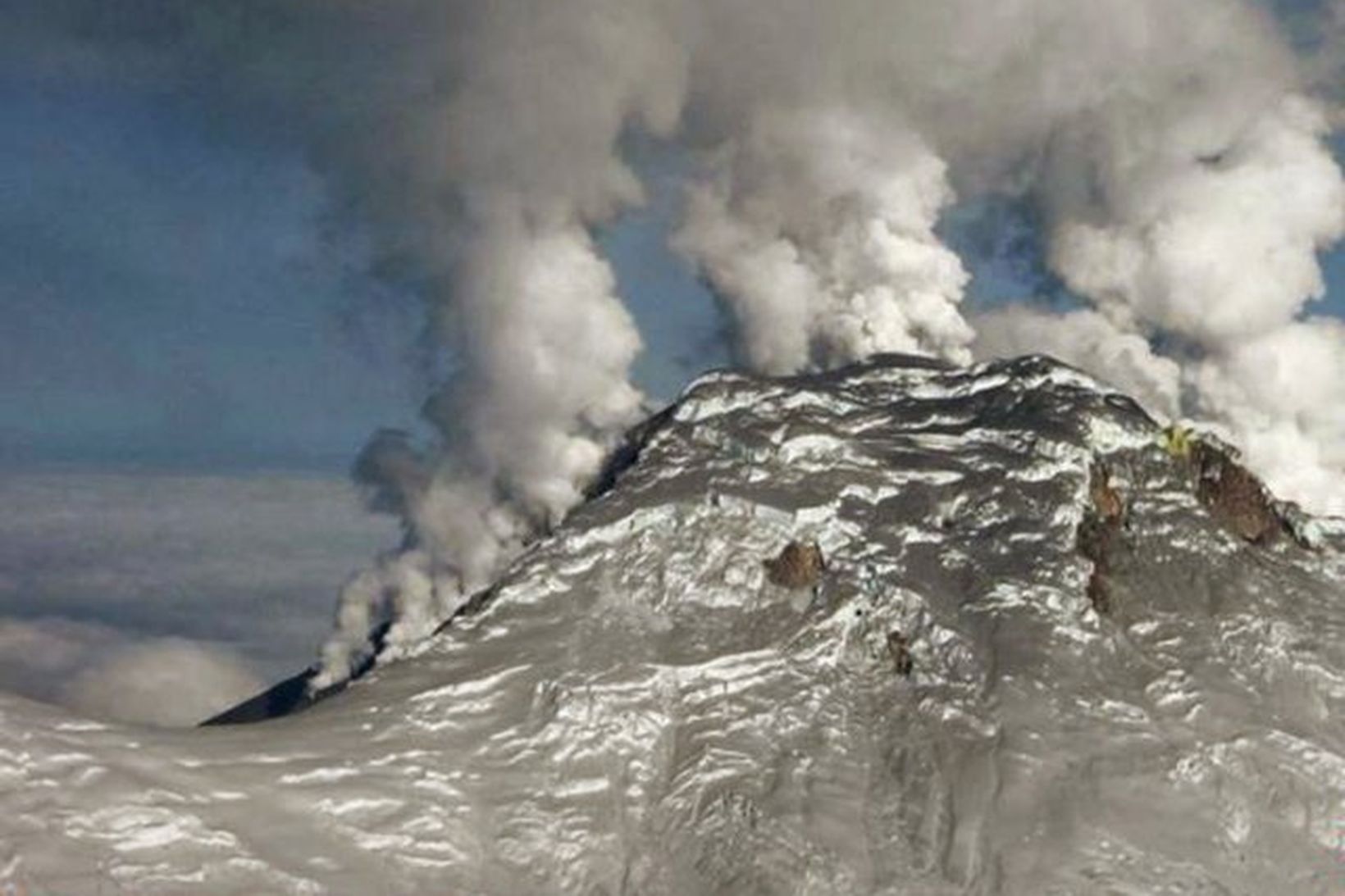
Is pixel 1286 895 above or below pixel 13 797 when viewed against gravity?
above

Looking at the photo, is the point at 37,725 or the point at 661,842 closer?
the point at 37,725

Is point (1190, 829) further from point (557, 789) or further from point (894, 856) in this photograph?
point (557, 789)

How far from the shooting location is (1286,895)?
19462 centimetres

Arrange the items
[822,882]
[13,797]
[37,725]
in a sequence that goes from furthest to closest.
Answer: [822,882] < [37,725] < [13,797]

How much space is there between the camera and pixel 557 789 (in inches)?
7761

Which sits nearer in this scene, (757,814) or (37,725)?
(37,725)

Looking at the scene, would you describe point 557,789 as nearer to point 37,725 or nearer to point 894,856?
point 894,856

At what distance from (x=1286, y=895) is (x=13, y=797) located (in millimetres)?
112809

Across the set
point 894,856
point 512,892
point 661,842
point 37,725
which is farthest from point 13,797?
point 894,856

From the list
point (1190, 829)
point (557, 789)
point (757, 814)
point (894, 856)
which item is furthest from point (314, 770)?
point (1190, 829)

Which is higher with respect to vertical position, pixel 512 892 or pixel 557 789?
pixel 557 789

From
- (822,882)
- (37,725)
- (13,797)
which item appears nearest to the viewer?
(13,797)

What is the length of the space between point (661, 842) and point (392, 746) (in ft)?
86.6

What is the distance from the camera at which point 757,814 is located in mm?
199750
